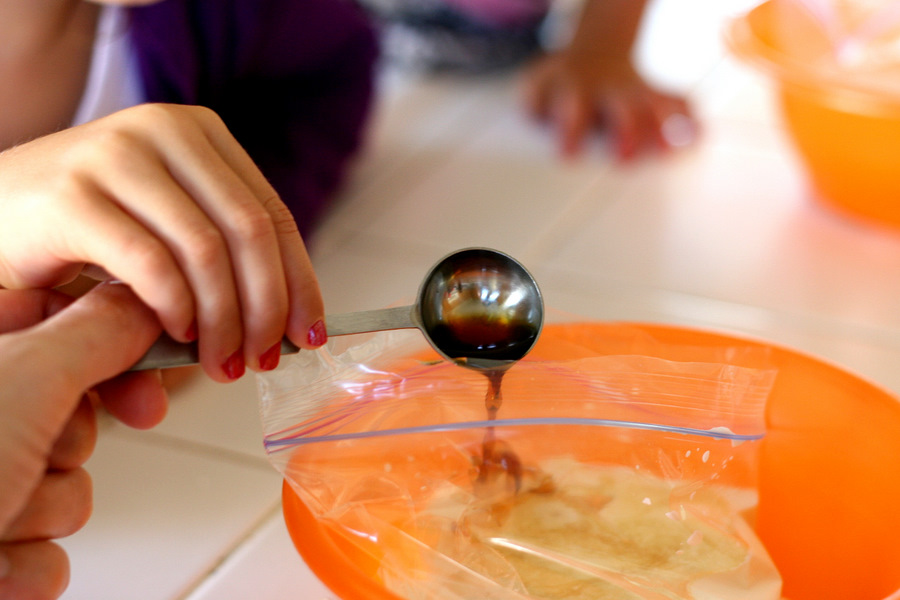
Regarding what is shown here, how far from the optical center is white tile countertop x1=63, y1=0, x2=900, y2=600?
41 cm

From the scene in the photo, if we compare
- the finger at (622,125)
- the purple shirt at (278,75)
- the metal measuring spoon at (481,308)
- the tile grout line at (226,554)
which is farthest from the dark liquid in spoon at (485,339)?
the finger at (622,125)

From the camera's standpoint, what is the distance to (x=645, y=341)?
446 millimetres

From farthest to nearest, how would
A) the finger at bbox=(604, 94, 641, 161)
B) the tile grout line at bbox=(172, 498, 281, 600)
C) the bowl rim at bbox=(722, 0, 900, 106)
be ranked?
1. the finger at bbox=(604, 94, 641, 161)
2. the bowl rim at bbox=(722, 0, 900, 106)
3. the tile grout line at bbox=(172, 498, 281, 600)

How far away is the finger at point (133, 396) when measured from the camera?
37cm

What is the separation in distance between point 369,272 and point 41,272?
318 millimetres

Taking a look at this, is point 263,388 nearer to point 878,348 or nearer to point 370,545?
point 370,545

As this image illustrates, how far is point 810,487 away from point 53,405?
31 cm

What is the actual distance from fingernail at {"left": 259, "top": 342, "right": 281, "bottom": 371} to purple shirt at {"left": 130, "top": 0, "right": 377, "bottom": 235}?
0.29 meters

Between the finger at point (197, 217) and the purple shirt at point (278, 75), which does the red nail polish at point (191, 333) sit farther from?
the purple shirt at point (278, 75)

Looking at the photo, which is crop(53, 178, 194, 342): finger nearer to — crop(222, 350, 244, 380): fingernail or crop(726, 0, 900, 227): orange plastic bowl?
crop(222, 350, 244, 380): fingernail

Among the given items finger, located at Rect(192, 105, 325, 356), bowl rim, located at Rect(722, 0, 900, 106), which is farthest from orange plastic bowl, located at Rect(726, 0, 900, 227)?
finger, located at Rect(192, 105, 325, 356)

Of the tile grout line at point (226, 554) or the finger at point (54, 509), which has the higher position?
the finger at point (54, 509)

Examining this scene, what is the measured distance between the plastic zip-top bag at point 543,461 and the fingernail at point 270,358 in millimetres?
32

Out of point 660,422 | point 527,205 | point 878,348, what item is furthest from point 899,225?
point 660,422
